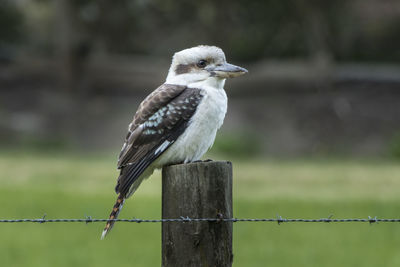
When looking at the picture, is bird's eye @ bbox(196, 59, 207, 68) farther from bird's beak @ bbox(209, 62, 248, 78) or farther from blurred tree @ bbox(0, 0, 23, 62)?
blurred tree @ bbox(0, 0, 23, 62)

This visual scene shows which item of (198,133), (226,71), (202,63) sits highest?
(202,63)

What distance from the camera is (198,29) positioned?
1031 inches

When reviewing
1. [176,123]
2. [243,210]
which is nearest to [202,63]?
[176,123]

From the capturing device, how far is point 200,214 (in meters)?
3.62

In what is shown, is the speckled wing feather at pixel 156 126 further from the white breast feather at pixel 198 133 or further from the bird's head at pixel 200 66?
the bird's head at pixel 200 66

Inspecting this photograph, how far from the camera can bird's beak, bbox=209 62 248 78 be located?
15.4ft

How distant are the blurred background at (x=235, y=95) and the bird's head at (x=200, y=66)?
729cm

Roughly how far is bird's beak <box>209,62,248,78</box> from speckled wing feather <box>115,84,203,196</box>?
18 cm

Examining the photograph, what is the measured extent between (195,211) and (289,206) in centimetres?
885

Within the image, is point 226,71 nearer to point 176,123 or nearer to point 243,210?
point 176,123

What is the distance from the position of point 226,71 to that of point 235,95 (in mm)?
19275

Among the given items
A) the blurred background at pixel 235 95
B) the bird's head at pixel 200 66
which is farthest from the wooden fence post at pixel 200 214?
the blurred background at pixel 235 95

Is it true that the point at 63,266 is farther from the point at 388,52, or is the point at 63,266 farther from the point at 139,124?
the point at 388,52

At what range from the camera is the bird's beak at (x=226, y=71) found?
15.4 feet
